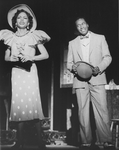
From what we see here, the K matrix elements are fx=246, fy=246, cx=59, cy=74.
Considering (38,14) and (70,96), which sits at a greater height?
(38,14)

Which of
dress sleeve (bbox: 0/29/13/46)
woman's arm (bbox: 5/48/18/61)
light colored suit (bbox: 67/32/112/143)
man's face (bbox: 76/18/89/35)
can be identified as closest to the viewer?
light colored suit (bbox: 67/32/112/143)

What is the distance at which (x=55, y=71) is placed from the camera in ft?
16.7

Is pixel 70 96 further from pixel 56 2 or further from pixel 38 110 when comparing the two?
pixel 56 2

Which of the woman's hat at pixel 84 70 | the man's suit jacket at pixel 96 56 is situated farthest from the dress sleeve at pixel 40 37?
the woman's hat at pixel 84 70

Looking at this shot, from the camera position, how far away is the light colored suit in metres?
3.51

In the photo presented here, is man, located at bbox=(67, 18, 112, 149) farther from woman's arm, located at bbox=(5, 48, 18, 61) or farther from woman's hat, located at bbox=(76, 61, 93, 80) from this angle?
woman's arm, located at bbox=(5, 48, 18, 61)

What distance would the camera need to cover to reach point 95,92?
3590 millimetres

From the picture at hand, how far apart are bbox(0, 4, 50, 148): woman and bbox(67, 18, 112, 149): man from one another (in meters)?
0.60

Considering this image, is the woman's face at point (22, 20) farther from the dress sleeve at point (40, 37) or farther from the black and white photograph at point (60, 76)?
the dress sleeve at point (40, 37)

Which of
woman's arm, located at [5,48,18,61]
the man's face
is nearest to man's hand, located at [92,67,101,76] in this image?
the man's face

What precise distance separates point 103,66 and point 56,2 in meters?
1.86

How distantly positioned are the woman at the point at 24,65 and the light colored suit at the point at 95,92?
63 cm

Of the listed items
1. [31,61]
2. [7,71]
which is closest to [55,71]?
[7,71]

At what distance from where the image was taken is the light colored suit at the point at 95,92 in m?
3.51
